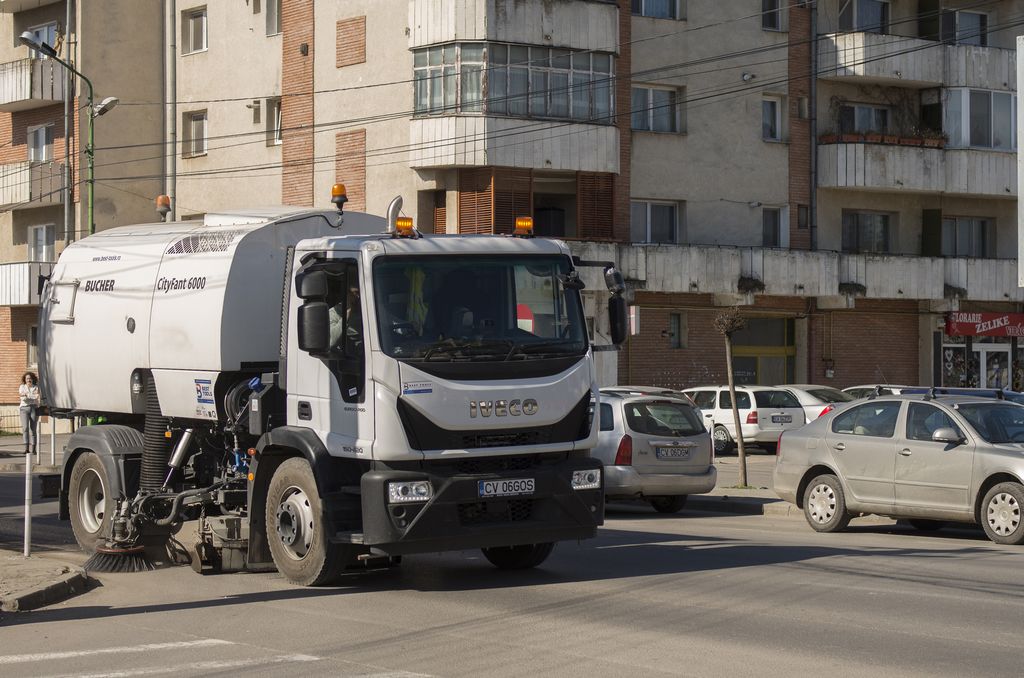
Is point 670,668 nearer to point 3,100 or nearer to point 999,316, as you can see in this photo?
point 999,316

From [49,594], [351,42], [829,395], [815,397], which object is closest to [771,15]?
[351,42]

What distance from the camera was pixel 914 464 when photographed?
50.8 ft

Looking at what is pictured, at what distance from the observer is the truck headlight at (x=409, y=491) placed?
1086cm

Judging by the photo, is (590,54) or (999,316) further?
(999,316)

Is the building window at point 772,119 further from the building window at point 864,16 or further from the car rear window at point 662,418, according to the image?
the car rear window at point 662,418

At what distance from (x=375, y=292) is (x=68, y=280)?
5529mm

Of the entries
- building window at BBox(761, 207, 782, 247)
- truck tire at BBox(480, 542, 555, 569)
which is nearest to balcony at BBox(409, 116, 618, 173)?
building window at BBox(761, 207, 782, 247)

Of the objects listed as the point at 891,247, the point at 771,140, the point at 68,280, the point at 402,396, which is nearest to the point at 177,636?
the point at 402,396

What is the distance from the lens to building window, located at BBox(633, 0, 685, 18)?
40.3 meters

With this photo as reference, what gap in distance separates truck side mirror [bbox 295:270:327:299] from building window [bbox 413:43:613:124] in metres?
25.9

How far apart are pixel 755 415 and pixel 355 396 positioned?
23.2m

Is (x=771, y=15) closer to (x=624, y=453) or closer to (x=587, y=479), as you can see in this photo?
(x=624, y=453)

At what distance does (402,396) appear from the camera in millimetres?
10875

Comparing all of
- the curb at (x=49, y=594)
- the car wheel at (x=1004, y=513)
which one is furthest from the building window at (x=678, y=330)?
the curb at (x=49, y=594)
